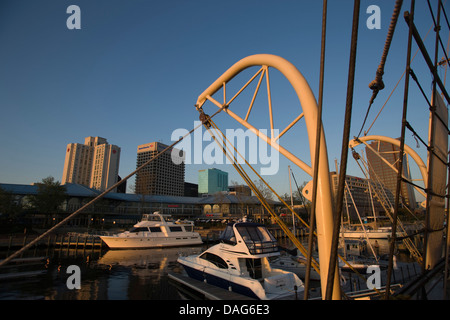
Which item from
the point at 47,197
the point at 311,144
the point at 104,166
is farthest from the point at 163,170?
the point at 311,144

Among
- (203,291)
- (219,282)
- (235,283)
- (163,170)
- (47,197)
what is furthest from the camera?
(163,170)

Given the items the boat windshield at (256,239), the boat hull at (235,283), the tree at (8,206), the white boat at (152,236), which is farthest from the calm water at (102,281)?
the tree at (8,206)

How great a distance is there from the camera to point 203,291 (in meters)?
11.4

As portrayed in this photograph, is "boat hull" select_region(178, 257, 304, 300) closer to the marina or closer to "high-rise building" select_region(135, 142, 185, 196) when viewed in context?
the marina

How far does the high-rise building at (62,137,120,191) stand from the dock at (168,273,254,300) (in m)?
158

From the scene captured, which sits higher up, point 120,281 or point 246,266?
point 246,266

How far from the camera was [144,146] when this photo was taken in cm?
18500

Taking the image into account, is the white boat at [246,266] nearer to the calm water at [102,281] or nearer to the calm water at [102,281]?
the calm water at [102,281]

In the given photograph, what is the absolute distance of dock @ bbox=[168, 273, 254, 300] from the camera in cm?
1015

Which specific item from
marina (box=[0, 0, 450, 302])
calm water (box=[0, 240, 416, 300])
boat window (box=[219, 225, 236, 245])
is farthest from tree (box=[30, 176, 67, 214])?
boat window (box=[219, 225, 236, 245])

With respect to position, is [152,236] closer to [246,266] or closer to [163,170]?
[246,266]

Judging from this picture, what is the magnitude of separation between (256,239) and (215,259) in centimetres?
287

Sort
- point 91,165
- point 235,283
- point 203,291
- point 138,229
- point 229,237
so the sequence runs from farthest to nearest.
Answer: point 91,165 → point 138,229 → point 229,237 → point 203,291 → point 235,283

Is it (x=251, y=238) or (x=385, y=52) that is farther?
(x=251, y=238)
